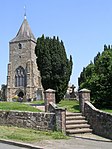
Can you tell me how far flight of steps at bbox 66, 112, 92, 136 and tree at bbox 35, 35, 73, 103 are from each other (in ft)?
56.6

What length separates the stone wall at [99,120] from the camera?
13860 mm

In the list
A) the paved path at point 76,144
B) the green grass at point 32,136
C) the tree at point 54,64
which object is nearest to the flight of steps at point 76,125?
the green grass at point 32,136

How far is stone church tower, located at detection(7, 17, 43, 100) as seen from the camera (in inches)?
3195

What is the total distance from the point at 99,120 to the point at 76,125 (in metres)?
1.23

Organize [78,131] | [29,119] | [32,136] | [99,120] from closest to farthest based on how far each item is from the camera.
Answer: [32,136] < [78,131] < [99,120] < [29,119]

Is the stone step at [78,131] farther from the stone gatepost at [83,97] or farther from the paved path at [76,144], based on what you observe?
the stone gatepost at [83,97]

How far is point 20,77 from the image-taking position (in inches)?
3310

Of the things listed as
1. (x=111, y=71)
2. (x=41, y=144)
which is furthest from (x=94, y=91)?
(x=41, y=144)

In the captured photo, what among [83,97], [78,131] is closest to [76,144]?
[78,131]

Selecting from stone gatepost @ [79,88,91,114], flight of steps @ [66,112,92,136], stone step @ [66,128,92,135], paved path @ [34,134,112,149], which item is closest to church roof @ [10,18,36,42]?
stone gatepost @ [79,88,91,114]

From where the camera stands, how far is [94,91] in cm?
2294

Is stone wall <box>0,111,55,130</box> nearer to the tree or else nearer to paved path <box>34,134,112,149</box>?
paved path <box>34,134,112,149</box>

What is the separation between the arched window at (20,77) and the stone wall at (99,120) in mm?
67699

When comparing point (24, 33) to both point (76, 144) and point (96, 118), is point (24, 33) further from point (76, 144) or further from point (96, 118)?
point (76, 144)
